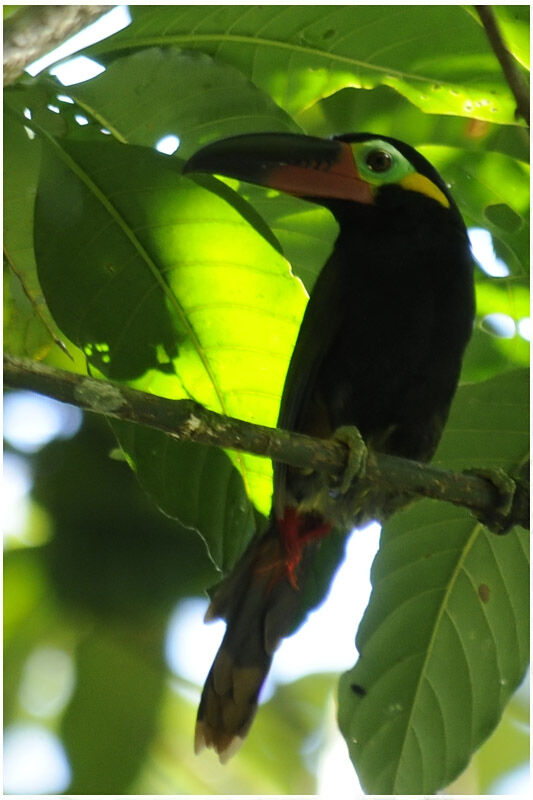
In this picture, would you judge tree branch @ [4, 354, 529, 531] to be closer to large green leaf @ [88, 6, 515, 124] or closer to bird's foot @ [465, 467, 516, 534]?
bird's foot @ [465, 467, 516, 534]

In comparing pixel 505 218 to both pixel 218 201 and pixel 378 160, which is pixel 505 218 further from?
pixel 218 201

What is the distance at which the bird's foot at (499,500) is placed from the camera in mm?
2299

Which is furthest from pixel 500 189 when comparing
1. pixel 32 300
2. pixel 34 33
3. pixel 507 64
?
pixel 34 33

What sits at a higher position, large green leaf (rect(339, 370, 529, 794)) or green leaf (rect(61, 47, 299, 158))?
green leaf (rect(61, 47, 299, 158))

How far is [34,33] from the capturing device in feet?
5.10

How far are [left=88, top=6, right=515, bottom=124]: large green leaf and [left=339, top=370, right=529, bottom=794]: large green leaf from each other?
0.71 metres

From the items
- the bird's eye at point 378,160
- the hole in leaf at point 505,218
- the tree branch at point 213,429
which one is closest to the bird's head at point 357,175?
the bird's eye at point 378,160

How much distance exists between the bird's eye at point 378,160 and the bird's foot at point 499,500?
0.91 metres

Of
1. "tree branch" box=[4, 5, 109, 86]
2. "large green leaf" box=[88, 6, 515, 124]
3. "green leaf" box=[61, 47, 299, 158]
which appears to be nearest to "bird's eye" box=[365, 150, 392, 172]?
"large green leaf" box=[88, 6, 515, 124]

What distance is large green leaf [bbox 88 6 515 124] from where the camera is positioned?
2.38 metres

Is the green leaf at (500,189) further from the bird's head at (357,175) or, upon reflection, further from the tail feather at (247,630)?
the tail feather at (247,630)

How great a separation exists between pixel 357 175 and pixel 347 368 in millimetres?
547

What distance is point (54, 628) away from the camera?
3607 mm

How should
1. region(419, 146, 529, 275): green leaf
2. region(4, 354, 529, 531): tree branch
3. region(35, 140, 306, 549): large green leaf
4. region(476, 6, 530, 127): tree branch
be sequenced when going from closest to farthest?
1. region(4, 354, 529, 531): tree branch
2. region(476, 6, 530, 127): tree branch
3. region(35, 140, 306, 549): large green leaf
4. region(419, 146, 529, 275): green leaf
